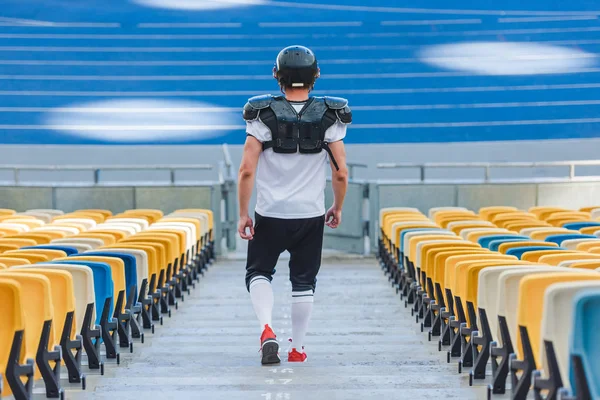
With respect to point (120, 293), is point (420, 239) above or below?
above

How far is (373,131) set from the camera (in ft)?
60.0

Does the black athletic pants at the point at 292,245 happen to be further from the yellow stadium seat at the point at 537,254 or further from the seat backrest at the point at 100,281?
the yellow stadium seat at the point at 537,254

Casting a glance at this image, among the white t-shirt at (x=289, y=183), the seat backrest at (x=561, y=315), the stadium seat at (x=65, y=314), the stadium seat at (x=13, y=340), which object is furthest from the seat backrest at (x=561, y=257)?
the stadium seat at (x=13, y=340)

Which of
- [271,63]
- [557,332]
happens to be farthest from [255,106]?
[271,63]

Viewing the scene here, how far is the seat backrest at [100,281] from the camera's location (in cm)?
455

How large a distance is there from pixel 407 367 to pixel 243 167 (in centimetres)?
125

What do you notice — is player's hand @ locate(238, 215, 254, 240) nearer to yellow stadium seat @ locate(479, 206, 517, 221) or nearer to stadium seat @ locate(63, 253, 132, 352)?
stadium seat @ locate(63, 253, 132, 352)

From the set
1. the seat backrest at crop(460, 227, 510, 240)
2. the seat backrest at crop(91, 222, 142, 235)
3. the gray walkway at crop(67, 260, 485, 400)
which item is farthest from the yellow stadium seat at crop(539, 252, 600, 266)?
the seat backrest at crop(91, 222, 142, 235)

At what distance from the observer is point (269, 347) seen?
4.49m

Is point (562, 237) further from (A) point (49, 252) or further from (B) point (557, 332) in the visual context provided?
(B) point (557, 332)

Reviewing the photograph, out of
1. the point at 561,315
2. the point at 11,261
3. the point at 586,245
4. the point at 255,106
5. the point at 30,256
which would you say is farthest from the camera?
the point at 586,245

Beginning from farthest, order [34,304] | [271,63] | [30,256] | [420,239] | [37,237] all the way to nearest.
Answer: [271,63], [37,237], [420,239], [30,256], [34,304]

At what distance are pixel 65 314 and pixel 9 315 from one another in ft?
2.25

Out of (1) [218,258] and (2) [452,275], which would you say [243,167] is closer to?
(2) [452,275]
